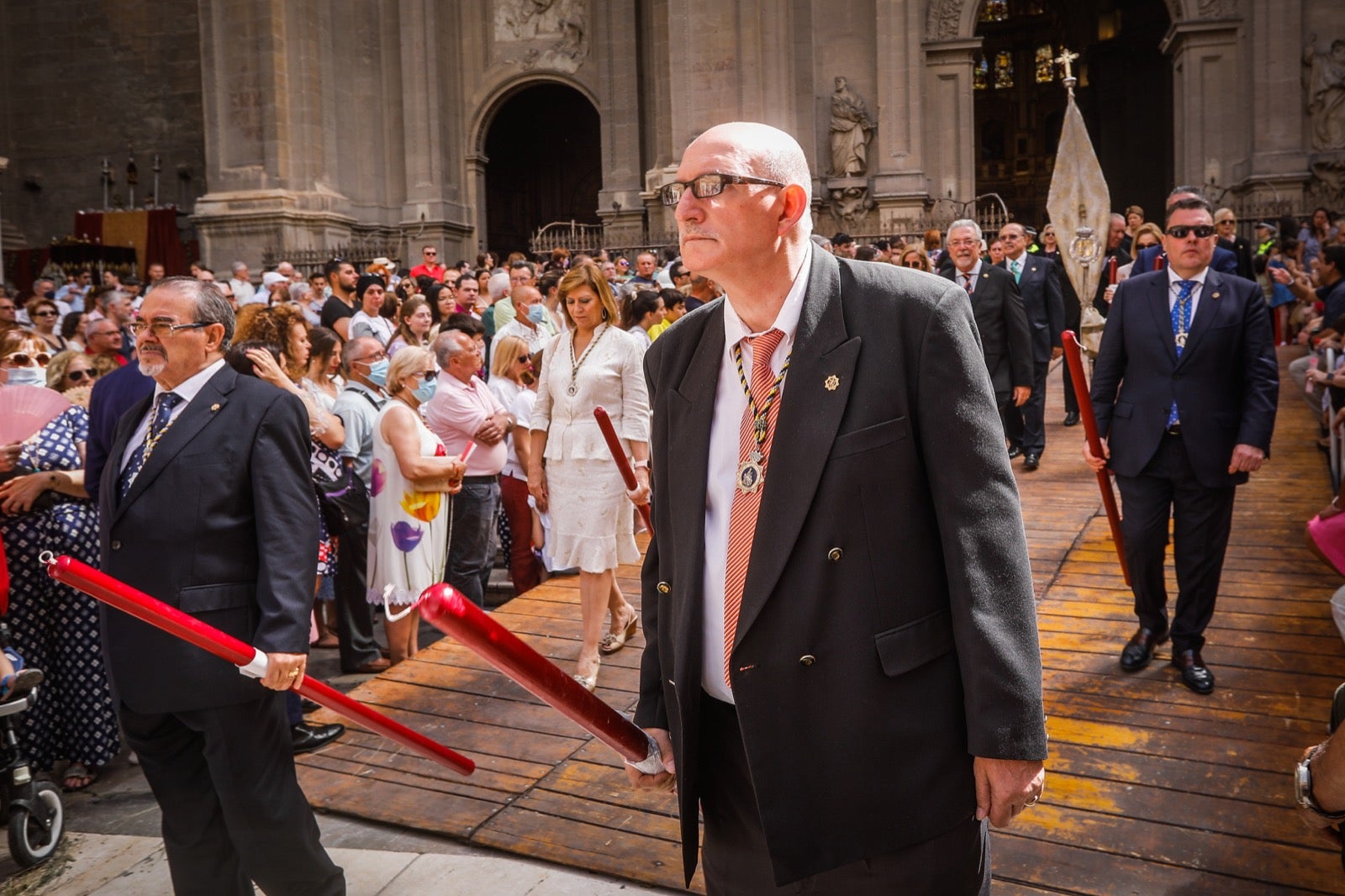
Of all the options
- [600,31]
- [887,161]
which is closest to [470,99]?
[600,31]

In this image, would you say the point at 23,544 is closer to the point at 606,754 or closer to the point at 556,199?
the point at 606,754

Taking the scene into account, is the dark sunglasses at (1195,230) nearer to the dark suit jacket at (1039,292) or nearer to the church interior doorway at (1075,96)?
the dark suit jacket at (1039,292)

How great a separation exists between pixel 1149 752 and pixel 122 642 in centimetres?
353

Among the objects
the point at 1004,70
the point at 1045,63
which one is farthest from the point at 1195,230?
the point at 1004,70

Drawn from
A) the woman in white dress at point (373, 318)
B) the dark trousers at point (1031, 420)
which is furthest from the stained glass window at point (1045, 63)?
the woman in white dress at point (373, 318)

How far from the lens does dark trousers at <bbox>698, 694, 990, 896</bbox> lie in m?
2.04

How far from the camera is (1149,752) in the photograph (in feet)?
13.8

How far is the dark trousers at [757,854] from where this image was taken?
2.04 meters

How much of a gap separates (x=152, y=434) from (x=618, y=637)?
118 inches

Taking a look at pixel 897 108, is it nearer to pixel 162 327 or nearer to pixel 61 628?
pixel 61 628

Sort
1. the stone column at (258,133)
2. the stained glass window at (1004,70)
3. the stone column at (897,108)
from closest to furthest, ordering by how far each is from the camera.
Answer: the stone column at (897,108), the stone column at (258,133), the stained glass window at (1004,70)

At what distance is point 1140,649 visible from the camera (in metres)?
4.99

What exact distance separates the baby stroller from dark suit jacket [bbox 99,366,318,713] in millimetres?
1283

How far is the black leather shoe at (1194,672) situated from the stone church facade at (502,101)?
53.4 feet
